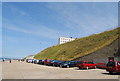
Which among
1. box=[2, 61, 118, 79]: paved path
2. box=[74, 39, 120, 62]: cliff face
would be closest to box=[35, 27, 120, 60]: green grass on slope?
box=[74, 39, 120, 62]: cliff face

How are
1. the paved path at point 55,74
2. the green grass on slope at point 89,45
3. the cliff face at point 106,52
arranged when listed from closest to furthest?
the paved path at point 55,74 < the cliff face at point 106,52 < the green grass on slope at point 89,45

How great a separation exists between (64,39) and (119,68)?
16212 cm

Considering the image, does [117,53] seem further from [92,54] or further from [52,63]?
[52,63]

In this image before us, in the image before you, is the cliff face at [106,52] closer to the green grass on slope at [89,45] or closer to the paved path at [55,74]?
the green grass on slope at [89,45]

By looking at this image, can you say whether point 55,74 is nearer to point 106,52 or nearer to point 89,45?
point 106,52

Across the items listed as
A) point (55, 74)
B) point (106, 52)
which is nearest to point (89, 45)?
point (106, 52)

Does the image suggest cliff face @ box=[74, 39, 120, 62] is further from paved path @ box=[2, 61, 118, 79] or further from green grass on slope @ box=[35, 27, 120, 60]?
paved path @ box=[2, 61, 118, 79]

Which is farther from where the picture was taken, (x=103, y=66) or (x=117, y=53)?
(x=117, y=53)

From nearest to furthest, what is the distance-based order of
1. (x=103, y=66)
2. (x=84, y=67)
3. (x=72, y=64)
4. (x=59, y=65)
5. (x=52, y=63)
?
(x=84, y=67)
(x=103, y=66)
(x=72, y=64)
(x=59, y=65)
(x=52, y=63)

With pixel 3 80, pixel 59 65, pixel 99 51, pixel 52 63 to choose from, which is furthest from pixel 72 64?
pixel 3 80

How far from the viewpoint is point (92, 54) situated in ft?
132

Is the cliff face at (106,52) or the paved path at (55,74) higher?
the cliff face at (106,52)

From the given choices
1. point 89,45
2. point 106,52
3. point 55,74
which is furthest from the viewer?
point 89,45

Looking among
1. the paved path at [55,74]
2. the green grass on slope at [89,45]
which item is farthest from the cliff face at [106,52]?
the paved path at [55,74]
